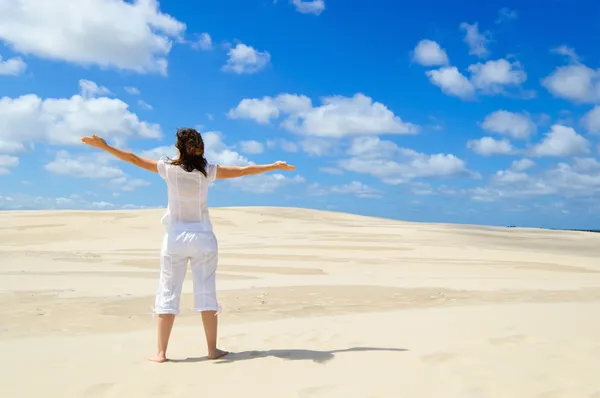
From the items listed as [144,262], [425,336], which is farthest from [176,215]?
[144,262]

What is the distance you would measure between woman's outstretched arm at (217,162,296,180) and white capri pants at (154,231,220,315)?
64 centimetres

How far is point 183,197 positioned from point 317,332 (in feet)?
8.43

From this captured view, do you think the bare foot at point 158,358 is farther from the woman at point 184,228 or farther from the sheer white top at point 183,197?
the sheer white top at point 183,197

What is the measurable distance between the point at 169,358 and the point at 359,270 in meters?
10.0

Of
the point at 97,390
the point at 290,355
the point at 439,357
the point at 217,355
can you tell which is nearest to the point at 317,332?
the point at 290,355

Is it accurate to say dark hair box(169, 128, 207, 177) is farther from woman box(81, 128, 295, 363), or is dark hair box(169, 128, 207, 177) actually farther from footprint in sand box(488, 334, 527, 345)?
footprint in sand box(488, 334, 527, 345)

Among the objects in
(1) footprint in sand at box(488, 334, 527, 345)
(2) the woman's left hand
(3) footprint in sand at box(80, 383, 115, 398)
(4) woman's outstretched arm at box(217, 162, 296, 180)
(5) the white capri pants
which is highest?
(2) the woman's left hand

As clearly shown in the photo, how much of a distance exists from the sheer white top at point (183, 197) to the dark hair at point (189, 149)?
49mm

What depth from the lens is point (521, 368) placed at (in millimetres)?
4688

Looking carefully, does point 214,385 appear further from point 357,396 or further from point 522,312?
point 522,312

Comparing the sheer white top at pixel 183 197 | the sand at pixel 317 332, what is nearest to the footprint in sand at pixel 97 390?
the sand at pixel 317 332

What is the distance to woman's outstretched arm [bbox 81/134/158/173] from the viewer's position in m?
5.33

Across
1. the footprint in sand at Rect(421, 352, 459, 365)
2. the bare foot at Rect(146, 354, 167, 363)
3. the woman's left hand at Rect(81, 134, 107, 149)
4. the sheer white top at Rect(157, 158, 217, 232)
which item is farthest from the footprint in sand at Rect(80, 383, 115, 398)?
the footprint in sand at Rect(421, 352, 459, 365)

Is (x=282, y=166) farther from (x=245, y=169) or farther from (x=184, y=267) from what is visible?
(x=184, y=267)
